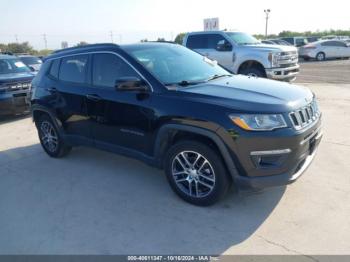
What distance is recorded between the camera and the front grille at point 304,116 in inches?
138

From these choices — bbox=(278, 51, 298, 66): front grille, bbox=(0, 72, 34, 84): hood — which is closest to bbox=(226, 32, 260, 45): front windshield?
bbox=(278, 51, 298, 66): front grille

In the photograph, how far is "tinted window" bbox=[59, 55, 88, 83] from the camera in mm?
5027

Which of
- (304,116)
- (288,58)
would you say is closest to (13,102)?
(304,116)

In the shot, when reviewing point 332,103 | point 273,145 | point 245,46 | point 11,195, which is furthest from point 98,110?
point 245,46

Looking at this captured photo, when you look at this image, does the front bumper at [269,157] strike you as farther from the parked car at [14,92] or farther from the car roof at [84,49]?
the parked car at [14,92]

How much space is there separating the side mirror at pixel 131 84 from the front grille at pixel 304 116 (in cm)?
170

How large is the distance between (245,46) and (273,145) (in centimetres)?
862

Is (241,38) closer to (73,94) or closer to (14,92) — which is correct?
(14,92)

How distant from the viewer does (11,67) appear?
10.0m

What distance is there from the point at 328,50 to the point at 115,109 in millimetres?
24534

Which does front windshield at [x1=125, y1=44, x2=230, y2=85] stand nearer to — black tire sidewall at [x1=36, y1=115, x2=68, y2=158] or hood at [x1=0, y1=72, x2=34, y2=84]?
black tire sidewall at [x1=36, y1=115, x2=68, y2=158]

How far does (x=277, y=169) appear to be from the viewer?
348cm

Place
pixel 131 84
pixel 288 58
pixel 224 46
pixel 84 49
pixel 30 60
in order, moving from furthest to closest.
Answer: pixel 30 60
pixel 224 46
pixel 288 58
pixel 84 49
pixel 131 84

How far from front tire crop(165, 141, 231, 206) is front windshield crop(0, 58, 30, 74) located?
7615mm
